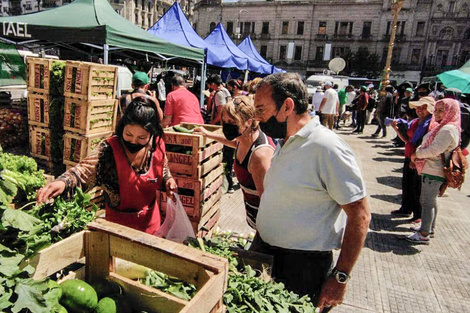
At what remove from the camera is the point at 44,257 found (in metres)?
1.39

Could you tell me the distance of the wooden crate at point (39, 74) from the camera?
489 centimetres

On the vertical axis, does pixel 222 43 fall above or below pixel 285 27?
below

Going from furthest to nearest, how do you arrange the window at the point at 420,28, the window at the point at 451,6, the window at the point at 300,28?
the window at the point at 300,28 → the window at the point at 420,28 → the window at the point at 451,6

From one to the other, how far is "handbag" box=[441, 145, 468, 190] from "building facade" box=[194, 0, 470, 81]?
47.4m

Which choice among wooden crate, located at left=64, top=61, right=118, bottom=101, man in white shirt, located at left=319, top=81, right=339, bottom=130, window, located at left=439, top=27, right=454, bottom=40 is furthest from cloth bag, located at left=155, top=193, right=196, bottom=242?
window, located at left=439, top=27, right=454, bottom=40

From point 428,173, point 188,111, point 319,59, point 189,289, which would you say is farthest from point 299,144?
point 319,59

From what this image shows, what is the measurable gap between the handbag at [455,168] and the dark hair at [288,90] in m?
3.23

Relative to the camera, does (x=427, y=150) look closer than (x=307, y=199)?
No

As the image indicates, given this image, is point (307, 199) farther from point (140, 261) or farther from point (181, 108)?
point (181, 108)

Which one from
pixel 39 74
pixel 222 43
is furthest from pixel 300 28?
pixel 39 74

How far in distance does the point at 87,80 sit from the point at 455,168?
16.6 feet

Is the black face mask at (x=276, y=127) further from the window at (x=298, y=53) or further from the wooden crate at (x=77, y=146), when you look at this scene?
the window at (x=298, y=53)

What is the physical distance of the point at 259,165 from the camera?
97.8 inches

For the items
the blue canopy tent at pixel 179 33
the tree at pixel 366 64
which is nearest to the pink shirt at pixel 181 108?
the blue canopy tent at pixel 179 33
